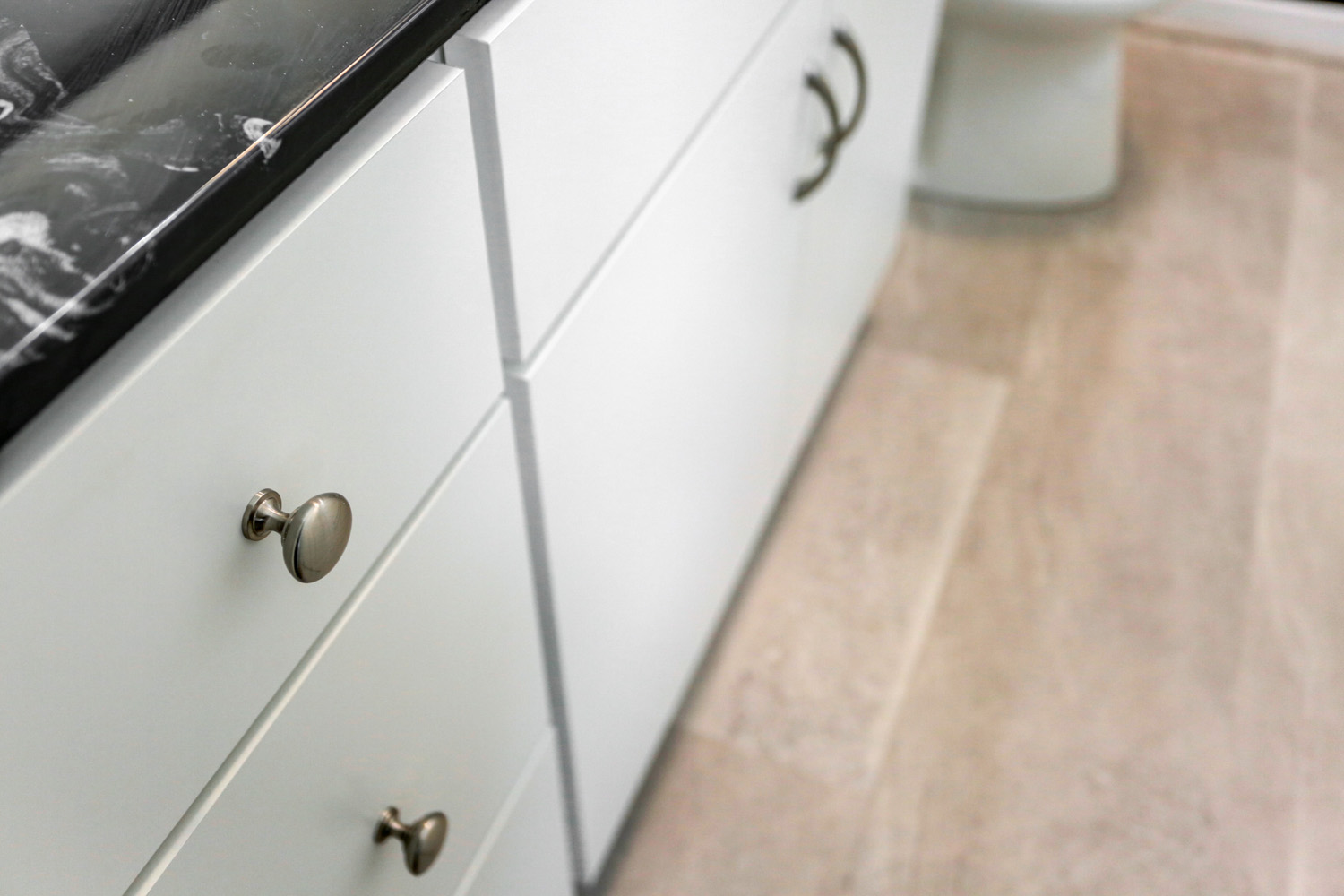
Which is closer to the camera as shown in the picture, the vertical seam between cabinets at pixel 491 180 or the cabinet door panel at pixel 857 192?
the vertical seam between cabinets at pixel 491 180

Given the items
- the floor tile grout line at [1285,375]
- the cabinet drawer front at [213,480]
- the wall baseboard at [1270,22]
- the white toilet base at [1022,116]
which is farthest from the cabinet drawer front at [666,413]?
the wall baseboard at [1270,22]

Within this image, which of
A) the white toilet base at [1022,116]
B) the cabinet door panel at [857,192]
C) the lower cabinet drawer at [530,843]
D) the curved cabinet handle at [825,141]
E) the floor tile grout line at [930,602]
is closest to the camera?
the lower cabinet drawer at [530,843]

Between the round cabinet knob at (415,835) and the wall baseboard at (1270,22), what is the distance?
183 cm

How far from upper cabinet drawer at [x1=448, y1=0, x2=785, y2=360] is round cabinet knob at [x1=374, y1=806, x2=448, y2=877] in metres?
0.22

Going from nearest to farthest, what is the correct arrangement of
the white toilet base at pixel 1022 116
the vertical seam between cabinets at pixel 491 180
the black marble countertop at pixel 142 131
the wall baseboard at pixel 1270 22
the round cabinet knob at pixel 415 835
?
the black marble countertop at pixel 142 131 < the vertical seam between cabinets at pixel 491 180 < the round cabinet knob at pixel 415 835 < the white toilet base at pixel 1022 116 < the wall baseboard at pixel 1270 22

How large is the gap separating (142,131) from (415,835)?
1.10ft

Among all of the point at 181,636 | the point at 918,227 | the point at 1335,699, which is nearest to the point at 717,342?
the point at 181,636

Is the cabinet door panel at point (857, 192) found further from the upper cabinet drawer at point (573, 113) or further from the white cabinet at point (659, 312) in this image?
the upper cabinet drawer at point (573, 113)

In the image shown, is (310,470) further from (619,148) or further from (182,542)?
(619,148)

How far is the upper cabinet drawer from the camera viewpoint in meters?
0.42

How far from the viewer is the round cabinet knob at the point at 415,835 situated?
19.9 inches

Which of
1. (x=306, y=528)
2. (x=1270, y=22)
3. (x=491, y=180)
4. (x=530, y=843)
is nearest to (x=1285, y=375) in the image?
(x=1270, y=22)

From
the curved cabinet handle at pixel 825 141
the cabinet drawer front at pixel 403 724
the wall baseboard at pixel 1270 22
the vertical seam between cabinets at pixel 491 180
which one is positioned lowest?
the wall baseboard at pixel 1270 22

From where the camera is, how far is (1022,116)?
4.96 ft
